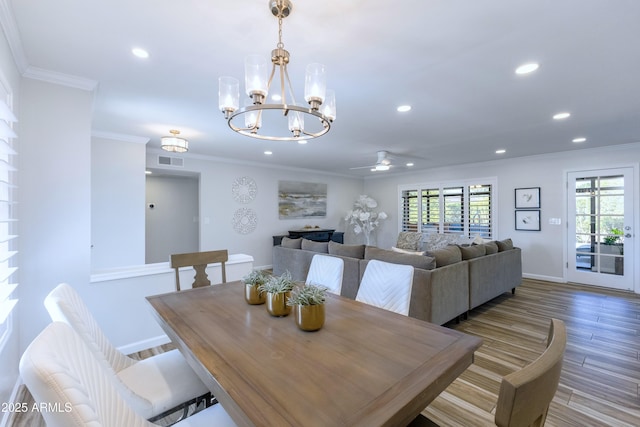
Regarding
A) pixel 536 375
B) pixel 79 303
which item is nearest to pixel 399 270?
pixel 536 375

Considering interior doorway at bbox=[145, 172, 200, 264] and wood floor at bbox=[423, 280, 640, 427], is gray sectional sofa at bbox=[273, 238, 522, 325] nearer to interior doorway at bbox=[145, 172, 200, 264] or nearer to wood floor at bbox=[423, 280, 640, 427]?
wood floor at bbox=[423, 280, 640, 427]

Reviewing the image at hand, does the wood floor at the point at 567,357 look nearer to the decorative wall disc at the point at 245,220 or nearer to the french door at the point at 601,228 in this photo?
the french door at the point at 601,228

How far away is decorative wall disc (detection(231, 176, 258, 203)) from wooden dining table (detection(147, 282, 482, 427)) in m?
4.47

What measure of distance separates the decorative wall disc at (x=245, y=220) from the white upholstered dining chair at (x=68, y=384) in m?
5.05

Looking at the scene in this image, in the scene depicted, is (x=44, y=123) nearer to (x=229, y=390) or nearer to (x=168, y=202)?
(x=229, y=390)

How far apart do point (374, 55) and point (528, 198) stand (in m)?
5.28

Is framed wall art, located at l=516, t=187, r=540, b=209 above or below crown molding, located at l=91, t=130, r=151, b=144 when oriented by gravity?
below

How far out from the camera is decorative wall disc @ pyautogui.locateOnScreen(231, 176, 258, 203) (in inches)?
234

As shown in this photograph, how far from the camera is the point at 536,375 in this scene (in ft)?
2.03

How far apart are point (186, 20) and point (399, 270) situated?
80.9 inches

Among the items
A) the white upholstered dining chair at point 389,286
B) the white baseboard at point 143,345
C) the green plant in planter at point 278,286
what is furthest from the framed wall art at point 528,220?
the white baseboard at point 143,345

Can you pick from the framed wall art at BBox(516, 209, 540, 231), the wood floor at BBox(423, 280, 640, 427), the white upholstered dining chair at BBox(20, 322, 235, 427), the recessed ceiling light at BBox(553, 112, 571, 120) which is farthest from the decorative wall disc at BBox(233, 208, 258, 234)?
the framed wall art at BBox(516, 209, 540, 231)

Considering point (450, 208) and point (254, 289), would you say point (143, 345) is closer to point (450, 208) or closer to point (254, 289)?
point (254, 289)

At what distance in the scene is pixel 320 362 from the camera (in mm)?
1073
